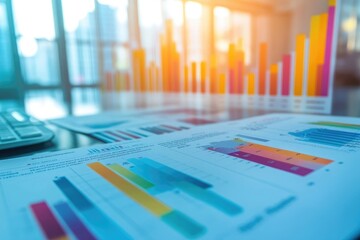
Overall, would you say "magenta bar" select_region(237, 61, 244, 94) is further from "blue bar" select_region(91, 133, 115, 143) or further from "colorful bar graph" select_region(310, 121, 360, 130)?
"blue bar" select_region(91, 133, 115, 143)

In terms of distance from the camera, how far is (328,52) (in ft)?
1.93

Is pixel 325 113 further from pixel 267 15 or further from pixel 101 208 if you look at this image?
pixel 267 15

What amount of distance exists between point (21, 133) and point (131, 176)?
10.5 inches

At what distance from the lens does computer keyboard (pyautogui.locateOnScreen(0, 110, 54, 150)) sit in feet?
1.18

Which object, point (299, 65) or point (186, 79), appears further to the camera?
point (186, 79)

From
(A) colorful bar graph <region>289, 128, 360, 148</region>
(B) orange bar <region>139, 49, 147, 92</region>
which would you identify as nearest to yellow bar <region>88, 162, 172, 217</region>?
(A) colorful bar graph <region>289, 128, 360, 148</region>

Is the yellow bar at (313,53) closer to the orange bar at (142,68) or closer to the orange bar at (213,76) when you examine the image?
the orange bar at (213,76)

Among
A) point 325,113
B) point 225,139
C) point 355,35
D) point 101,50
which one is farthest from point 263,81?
point 355,35

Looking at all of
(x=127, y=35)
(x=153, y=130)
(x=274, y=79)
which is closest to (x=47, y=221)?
(x=153, y=130)

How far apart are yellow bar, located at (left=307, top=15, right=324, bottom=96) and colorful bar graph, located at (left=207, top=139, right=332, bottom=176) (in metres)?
0.38

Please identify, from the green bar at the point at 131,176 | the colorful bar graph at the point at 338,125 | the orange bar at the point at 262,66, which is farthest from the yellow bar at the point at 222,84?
the green bar at the point at 131,176

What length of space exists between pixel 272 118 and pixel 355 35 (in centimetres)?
160

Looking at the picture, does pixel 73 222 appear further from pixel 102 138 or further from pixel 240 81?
pixel 240 81

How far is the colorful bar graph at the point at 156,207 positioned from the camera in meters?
0.15
